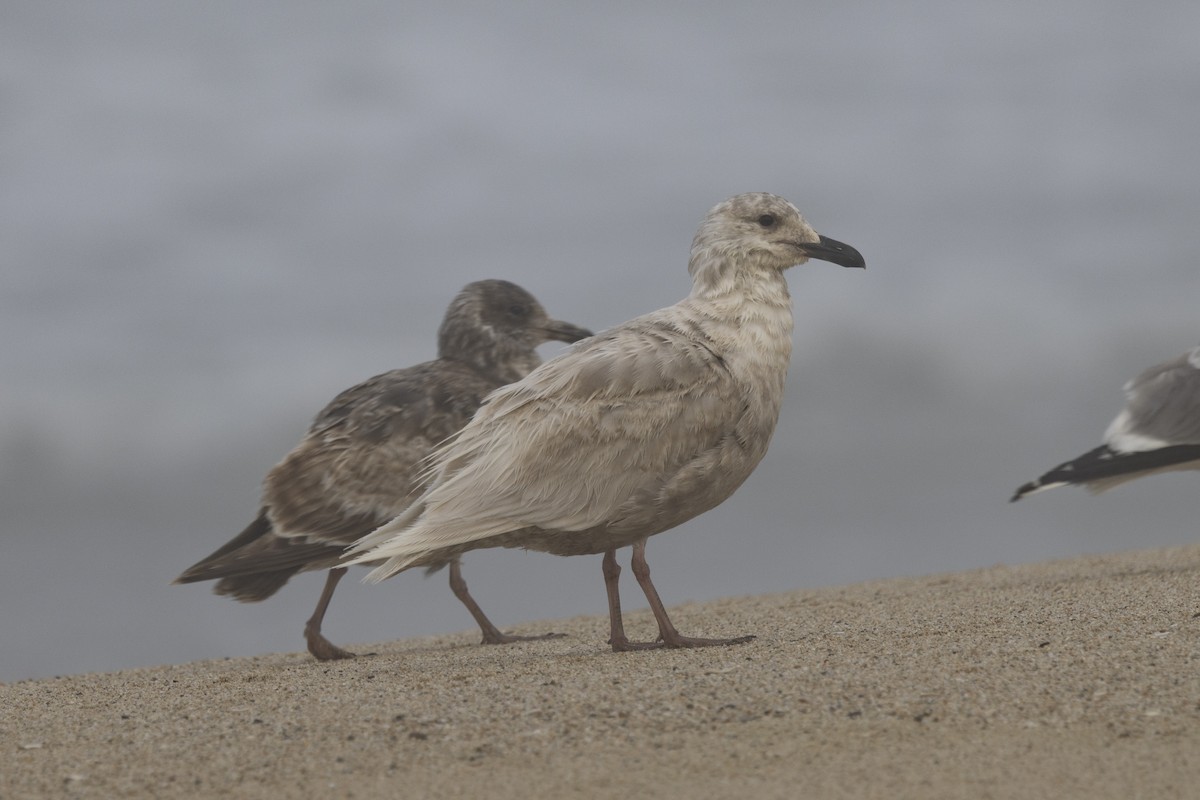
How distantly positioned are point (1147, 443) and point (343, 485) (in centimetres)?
565

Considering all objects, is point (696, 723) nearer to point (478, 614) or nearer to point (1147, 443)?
point (478, 614)

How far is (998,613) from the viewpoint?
6.89 metres

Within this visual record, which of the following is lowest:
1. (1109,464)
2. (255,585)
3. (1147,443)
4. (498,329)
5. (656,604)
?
(656,604)

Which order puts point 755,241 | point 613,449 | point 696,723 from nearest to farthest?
point 696,723, point 613,449, point 755,241

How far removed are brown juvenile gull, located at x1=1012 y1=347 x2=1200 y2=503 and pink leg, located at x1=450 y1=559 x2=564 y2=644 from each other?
141 inches

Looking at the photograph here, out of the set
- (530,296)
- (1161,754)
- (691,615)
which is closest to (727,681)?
(1161,754)

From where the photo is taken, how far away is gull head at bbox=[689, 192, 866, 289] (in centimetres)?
653

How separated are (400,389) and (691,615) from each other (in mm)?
2580

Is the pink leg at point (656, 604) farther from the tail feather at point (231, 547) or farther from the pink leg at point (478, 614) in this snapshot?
the tail feather at point (231, 547)

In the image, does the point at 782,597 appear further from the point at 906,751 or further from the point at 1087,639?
the point at 906,751

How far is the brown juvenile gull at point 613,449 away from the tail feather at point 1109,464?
12.7ft

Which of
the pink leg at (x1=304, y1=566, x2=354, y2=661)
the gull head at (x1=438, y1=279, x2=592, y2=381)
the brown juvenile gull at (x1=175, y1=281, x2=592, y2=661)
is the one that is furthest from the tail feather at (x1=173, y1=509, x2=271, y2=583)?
the gull head at (x1=438, y1=279, x2=592, y2=381)

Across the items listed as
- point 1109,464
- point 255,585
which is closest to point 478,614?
point 255,585

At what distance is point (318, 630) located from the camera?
7.86m
